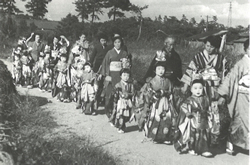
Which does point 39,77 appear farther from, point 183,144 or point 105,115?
point 183,144

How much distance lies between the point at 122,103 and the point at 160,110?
1.05 meters

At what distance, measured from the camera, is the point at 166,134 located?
5.60 m

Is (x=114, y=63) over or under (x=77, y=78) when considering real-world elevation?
over

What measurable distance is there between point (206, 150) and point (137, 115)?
1.62 meters

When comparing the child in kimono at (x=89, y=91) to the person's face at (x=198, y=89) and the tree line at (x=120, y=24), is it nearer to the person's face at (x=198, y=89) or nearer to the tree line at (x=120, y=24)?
the person's face at (x=198, y=89)

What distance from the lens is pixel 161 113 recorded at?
560cm

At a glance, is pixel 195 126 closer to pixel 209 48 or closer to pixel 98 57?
pixel 209 48

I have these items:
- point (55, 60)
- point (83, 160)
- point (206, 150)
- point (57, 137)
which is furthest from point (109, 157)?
point (55, 60)

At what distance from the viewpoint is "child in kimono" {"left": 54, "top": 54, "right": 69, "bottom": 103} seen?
912 centimetres

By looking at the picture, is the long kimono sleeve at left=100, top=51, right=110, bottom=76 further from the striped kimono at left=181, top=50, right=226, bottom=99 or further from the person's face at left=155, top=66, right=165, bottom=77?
the striped kimono at left=181, top=50, right=226, bottom=99

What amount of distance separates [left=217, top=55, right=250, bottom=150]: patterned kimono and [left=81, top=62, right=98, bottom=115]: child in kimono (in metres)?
3.47

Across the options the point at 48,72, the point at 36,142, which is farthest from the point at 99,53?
the point at 36,142

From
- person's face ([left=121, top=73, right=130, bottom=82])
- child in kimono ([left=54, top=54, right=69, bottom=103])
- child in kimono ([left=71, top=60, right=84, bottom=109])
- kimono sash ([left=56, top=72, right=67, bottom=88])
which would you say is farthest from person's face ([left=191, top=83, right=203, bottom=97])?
kimono sash ([left=56, top=72, right=67, bottom=88])

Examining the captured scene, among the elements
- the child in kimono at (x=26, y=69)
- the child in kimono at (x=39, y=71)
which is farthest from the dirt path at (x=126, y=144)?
the child in kimono at (x=26, y=69)
